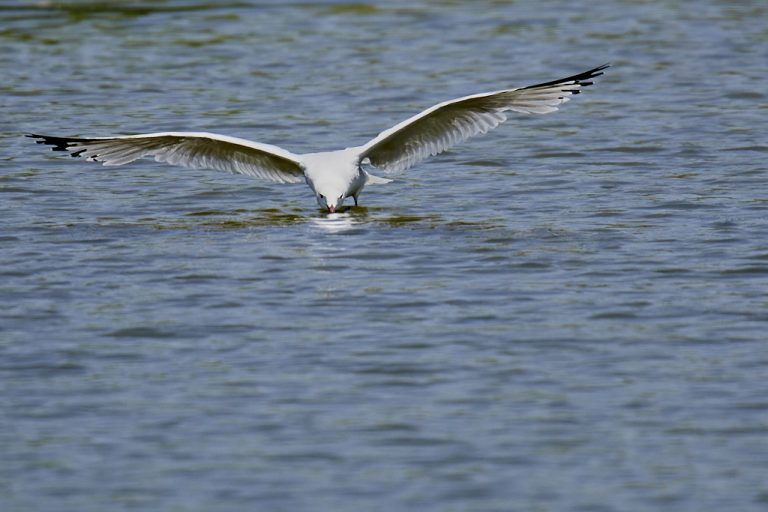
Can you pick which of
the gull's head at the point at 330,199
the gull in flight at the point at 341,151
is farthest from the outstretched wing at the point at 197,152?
the gull's head at the point at 330,199

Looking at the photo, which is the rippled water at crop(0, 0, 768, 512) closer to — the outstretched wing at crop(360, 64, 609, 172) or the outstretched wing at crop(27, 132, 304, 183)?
the outstretched wing at crop(27, 132, 304, 183)

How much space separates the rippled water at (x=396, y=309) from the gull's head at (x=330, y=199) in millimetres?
107

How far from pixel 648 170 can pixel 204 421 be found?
6.79 metres

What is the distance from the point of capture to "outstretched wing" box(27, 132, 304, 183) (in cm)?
1121

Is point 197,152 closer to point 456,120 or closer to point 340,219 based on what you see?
point 340,219

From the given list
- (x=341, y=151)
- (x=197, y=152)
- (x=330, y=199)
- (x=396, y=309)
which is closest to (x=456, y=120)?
(x=341, y=151)

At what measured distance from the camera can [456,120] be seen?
37.1 ft

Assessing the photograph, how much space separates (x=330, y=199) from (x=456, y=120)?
103 cm

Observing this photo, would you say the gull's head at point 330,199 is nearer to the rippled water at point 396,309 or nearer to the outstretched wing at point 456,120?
the rippled water at point 396,309

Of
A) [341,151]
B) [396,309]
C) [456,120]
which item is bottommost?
[396,309]

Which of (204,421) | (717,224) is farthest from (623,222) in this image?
(204,421)

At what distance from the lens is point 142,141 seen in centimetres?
1137

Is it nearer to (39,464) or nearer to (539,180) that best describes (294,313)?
(39,464)

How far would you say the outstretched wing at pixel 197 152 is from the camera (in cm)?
1121
